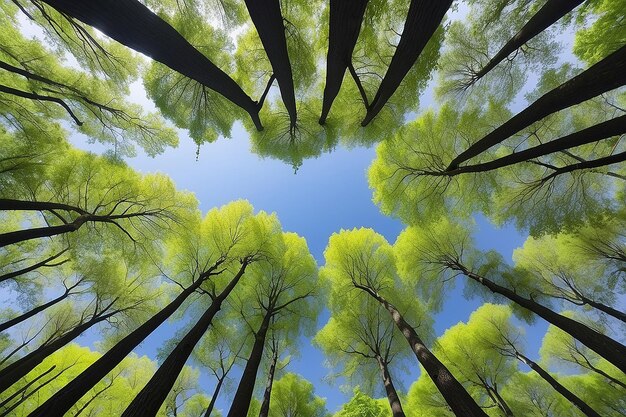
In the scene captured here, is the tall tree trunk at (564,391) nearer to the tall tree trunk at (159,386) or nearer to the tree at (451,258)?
the tree at (451,258)

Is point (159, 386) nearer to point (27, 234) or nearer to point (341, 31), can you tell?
point (27, 234)

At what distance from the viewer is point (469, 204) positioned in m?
9.02

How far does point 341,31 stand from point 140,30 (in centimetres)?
279

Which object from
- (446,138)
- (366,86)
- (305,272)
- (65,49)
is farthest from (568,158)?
(65,49)

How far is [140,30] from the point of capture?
9.78 feet

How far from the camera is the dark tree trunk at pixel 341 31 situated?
350 centimetres

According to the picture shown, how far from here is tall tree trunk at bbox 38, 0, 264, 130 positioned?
256 cm

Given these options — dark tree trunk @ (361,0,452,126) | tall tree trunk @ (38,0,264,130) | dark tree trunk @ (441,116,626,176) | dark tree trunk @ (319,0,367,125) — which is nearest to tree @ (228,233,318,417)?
dark tree trunk @ (319,0,367,125)

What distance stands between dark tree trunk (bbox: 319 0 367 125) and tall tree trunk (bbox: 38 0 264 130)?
2065 mm

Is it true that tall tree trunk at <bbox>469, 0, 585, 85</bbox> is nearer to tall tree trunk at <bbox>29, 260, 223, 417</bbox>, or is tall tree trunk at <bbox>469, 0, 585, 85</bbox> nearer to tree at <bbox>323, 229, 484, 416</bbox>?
tree at <bbox>323, 229, 484, 416</bbox>

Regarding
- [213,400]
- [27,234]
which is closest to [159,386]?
[27,234]

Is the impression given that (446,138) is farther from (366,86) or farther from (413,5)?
(413,5)

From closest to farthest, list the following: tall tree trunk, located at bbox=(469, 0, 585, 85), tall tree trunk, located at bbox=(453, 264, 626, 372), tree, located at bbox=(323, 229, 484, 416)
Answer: tall tree trunk, located at bbox=(469, 0, 585, 85)
tall tree trunk, located at bbox=(453, 264, 626, 372)
tree, located at bbox=(323, 229, 484, 416)

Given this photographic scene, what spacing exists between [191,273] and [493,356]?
13537mm
